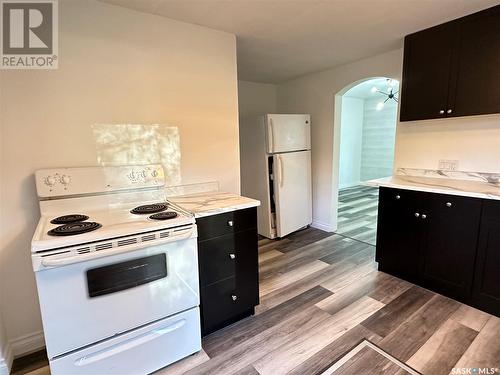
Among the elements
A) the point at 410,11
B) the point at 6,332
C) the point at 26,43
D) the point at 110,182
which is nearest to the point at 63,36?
the point at 26,43

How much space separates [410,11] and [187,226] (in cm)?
227

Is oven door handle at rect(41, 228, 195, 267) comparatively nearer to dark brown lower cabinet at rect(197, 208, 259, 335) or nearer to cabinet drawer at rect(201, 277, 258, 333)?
dark brown lower cabinet at rect(197, 208, 259, 335)

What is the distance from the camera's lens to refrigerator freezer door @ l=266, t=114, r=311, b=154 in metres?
3.32

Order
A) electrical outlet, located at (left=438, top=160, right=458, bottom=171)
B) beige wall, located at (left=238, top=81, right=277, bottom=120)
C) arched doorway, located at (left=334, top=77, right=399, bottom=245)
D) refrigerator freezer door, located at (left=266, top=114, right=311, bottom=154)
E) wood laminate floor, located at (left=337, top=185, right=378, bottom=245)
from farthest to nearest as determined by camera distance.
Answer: arched doorway, located at (left=334, top=77, right=399, bottom=245) → beige wall, located at (left=238, top=81, right=277, bottom=120) → wood laminate floor, located at (left=337, top=185, right=378, bottom=245) → refrigerator freezer door, located at (left=266, top=114, right=311, bottom=154) → electrical outlet, located at (left=438, top=160, right=458, bottom=171)

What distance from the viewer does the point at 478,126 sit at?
2.32 metres

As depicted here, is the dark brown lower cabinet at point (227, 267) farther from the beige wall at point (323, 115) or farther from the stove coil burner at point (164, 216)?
the beige wall at point (323, 115)

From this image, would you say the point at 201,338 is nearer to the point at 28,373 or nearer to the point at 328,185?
the point at 28,373

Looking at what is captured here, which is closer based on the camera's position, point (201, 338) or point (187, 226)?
point (187, 226)

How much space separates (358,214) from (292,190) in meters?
1.81

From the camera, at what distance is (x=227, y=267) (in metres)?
1.86

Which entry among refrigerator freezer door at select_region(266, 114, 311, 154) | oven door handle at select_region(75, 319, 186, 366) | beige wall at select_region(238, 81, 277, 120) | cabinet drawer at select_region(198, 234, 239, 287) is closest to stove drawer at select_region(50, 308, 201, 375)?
oven door handle at select_region(75, 319, 186, 366)

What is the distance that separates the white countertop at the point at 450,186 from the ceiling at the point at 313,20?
1.35 meters

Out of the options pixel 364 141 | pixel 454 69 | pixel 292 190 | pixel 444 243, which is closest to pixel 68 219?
pixel 292 190

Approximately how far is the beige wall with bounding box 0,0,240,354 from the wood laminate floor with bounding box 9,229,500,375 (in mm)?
808
